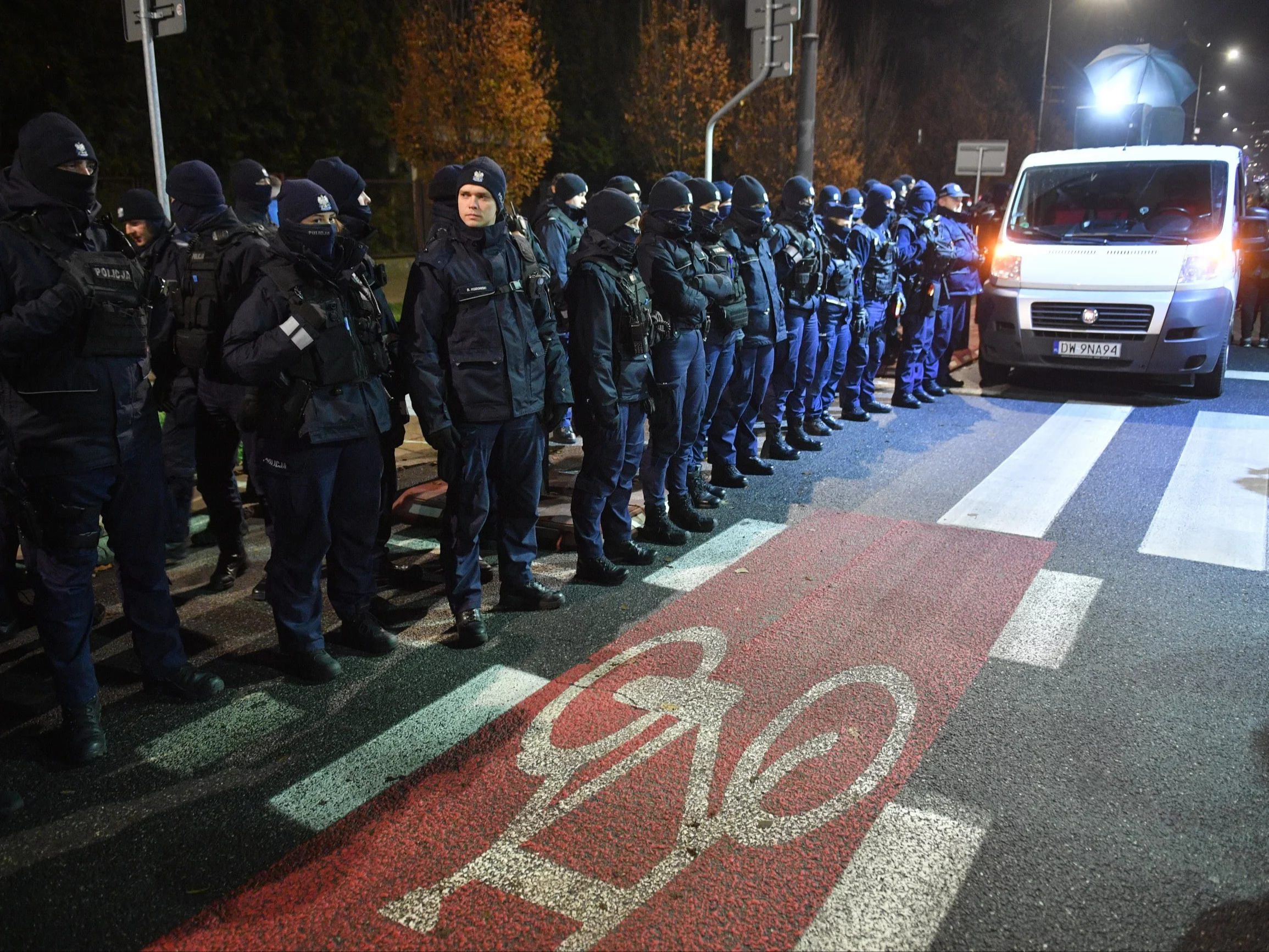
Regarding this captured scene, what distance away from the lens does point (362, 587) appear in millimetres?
4828

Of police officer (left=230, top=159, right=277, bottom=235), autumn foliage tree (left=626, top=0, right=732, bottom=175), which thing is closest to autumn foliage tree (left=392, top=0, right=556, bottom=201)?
autumn foliage tree (left=626, top=0, right=732, bottom=175)

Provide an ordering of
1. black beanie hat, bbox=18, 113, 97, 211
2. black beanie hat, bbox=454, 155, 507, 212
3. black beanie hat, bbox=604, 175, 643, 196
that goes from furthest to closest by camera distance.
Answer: black beanie hat, bbox=604, 175, 643, 196, black beanie hat, bbox=454, 155, 507, 212, black beanie hat, bbox=18, 113, 97, 211

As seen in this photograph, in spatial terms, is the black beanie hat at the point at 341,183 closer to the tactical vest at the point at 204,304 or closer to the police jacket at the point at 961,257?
the tactical vest at the point at 204,304

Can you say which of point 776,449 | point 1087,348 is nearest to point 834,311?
point 776,449

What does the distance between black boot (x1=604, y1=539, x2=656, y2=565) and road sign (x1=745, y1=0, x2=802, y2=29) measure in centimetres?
748

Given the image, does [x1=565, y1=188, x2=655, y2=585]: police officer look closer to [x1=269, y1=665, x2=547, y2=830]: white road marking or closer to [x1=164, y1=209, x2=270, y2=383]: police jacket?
[x1=269, y1=665, x2=547, y2=830]: white road marking

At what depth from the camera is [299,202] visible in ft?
13.9

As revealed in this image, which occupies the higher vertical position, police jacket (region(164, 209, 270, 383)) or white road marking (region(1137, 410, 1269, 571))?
police jacket (region(164, 209, 270, 383))

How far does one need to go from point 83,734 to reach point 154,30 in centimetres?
668

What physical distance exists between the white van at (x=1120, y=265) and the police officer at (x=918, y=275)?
1.08 metres

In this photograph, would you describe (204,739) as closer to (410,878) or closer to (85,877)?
(85,877)

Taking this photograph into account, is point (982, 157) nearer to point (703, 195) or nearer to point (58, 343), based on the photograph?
point (703, 195)

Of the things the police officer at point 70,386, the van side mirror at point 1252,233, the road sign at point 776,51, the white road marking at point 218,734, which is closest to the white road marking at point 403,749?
the white road marking at point 218,734

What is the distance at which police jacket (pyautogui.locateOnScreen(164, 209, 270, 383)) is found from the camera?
4.95 meters
